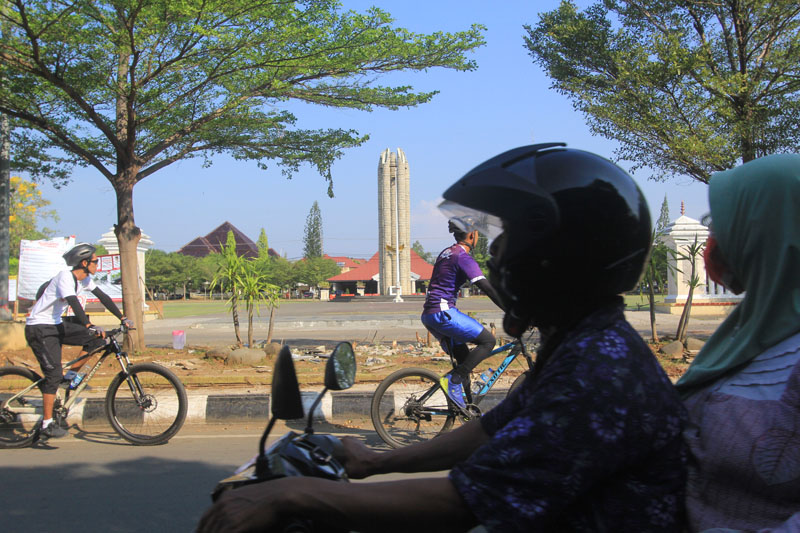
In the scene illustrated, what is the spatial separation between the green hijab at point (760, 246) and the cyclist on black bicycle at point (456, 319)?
3725mm

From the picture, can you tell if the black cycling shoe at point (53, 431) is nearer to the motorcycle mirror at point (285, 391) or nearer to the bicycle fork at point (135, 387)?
the bicycle fork at point (135, 387)

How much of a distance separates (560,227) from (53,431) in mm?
5715

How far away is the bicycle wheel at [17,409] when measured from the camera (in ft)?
18.2

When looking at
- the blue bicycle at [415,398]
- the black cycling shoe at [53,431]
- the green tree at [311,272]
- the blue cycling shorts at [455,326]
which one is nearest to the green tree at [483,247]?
the blue cycling shorts at [455,326]

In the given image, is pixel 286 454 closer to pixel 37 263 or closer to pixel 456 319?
pixel 456 319

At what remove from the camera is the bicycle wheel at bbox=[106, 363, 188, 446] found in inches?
218

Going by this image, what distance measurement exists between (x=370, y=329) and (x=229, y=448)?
9713 mm

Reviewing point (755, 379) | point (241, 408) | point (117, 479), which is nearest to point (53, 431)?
point (117, 479)

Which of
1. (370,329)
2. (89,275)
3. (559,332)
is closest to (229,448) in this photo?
(89,275)

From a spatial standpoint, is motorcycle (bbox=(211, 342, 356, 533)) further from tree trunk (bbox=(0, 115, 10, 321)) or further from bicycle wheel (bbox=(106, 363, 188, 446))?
tree trunk (bbox=(0, 115, 10, 321))

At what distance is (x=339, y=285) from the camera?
75.1 metres

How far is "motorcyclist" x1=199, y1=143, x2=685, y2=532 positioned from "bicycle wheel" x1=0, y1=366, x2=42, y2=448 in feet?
17.7

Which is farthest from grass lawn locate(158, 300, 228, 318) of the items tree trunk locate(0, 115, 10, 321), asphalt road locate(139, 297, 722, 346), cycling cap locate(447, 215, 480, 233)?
cycling cap locate(447, 215, 480, 233)

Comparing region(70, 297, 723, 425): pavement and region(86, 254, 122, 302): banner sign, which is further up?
region(86, 254, 122, 302): banner sign
